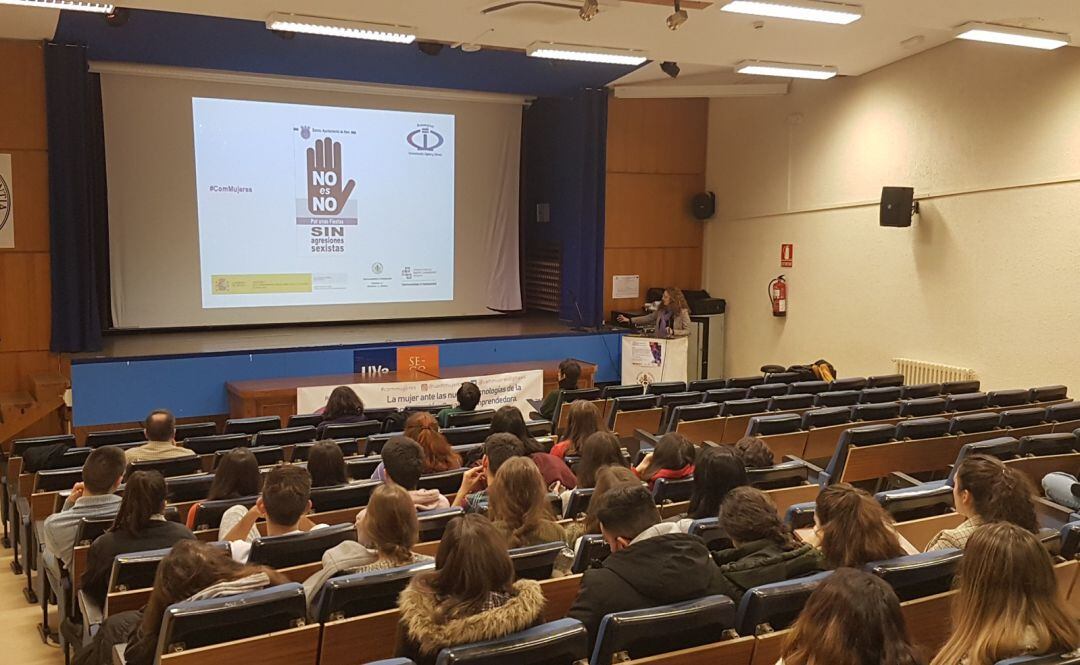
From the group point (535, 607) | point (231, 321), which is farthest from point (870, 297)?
point (535, 607)

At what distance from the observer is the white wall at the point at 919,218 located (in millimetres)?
8008

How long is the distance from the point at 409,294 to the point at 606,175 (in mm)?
3258

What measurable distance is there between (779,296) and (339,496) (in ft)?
27.5

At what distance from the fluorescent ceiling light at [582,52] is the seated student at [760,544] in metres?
5.84

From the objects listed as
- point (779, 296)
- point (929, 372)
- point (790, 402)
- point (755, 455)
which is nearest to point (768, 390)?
point (790, 402)

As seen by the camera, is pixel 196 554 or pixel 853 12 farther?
pixel 853 12

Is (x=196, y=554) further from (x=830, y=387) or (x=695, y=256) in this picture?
(x=695, y=256)

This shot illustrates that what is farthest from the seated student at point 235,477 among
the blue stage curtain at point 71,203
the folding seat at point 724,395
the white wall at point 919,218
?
the white wall at point 919,218

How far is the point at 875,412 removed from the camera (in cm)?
642

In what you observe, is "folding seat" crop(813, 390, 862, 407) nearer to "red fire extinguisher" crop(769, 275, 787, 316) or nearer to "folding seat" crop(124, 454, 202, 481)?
"red fire extinguisher" crop(769, 275, 787, 316)

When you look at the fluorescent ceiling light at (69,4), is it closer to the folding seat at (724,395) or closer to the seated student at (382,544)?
the seated student at (382,544)

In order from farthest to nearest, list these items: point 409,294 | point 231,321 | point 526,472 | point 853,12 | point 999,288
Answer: point 409,294 < point 231,321 < point 999,288 < point 853,12 < point 526,472

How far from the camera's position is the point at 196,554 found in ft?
8.80

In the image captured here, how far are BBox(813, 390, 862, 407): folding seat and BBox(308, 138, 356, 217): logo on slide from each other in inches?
268
